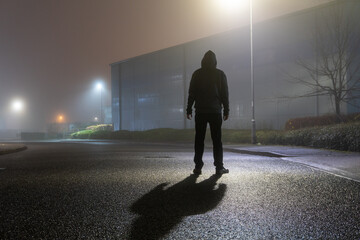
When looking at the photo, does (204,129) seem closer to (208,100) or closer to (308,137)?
(208,100)

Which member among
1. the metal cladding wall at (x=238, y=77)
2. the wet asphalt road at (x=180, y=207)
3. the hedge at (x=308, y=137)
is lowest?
the wet asphalt road at (x=180, y=207)

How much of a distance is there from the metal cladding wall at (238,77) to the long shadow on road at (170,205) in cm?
1882

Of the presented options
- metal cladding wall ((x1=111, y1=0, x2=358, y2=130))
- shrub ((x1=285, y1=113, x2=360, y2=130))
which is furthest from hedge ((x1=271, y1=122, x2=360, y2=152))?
metal cladding wall ((x1=111, y1=0, x2=358, y2=130))

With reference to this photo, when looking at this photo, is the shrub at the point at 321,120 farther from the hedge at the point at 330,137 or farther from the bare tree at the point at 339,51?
the hedge at the point at 330,137

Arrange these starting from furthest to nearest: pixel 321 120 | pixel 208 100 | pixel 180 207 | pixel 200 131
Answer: pixel 321 120, pixel 200 131, pixel 208 100, pixel 180 207

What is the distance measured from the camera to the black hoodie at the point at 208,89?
257 inches

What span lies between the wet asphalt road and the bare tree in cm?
1401

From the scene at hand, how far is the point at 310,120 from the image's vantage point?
1859cm

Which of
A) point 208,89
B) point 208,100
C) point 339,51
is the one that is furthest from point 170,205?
point 339,51

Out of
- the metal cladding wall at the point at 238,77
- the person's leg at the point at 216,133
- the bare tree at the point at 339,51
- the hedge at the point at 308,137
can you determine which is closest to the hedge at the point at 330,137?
the hedge at the point at 308,137

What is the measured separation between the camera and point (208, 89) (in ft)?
21.6

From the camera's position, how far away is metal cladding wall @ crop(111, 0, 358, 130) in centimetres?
2372

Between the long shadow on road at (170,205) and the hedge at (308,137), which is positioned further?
the hedge at (308,137)

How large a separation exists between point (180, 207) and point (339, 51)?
58.3 ft
